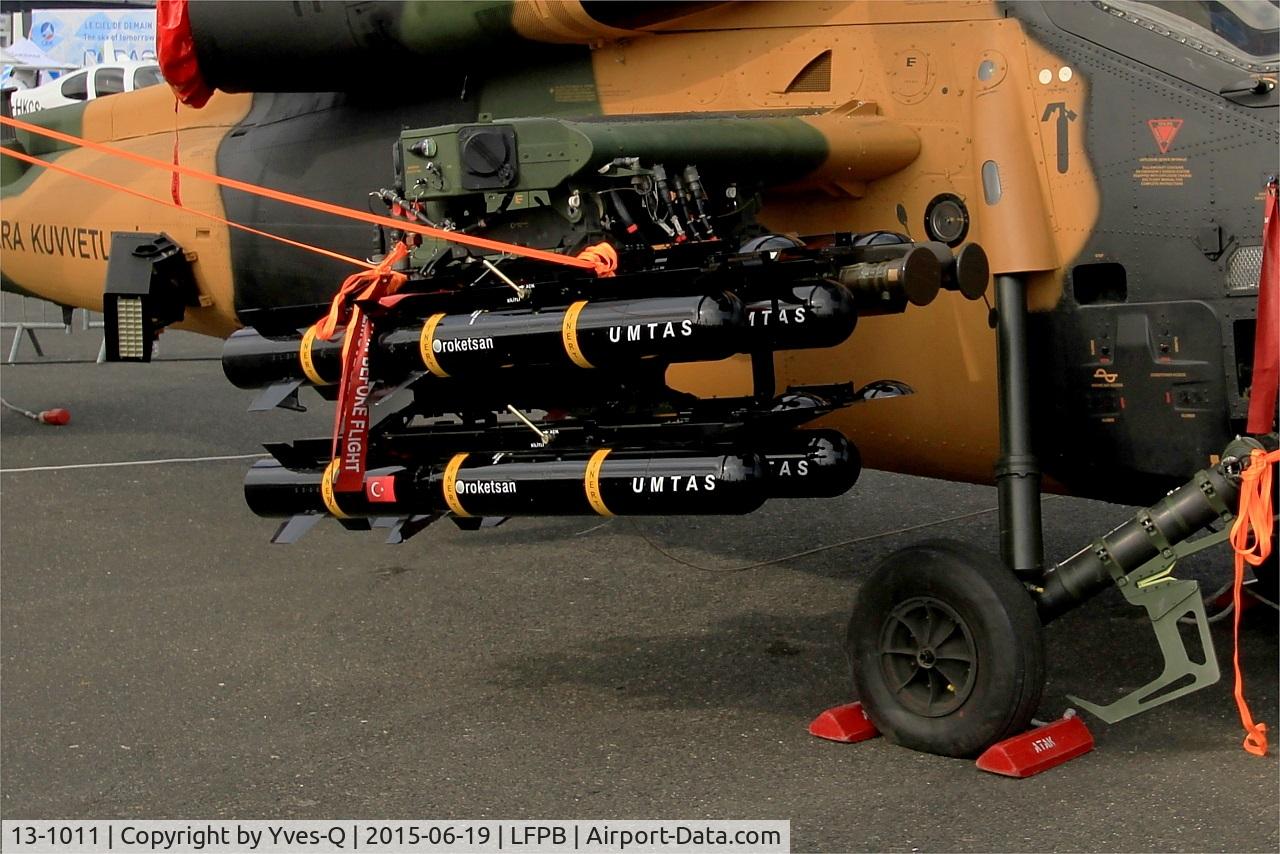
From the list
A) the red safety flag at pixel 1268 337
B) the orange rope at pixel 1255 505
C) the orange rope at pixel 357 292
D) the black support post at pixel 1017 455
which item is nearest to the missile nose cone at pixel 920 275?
the black support post at pixel 1017 455

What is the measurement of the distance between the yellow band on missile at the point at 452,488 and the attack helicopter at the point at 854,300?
0.05ft

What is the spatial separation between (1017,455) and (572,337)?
1.59 meters

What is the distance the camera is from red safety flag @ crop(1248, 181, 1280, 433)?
15.1 ft

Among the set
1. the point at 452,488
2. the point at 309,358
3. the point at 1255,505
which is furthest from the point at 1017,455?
the point at 309,358

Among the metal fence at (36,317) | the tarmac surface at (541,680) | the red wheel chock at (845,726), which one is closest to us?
the tarmac surface at (541,680)

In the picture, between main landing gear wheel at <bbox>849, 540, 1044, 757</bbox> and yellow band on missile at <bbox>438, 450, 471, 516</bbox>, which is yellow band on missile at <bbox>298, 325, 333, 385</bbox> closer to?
yellow band on missile at <bbox>438, 450, 471, 516</bbox>

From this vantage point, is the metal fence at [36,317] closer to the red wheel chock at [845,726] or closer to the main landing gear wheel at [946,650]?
the red wheel chock at [845,726]

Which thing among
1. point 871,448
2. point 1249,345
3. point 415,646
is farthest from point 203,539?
point 1249,345

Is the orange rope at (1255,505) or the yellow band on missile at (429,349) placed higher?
the yellow band on missile at (429,349)

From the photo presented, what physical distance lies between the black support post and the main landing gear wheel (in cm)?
23

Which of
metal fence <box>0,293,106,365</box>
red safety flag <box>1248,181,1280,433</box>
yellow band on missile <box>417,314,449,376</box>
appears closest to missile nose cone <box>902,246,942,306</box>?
red safety flag <box>1248,181,1280,433</box>

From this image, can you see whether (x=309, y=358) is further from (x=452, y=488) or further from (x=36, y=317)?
(x=36, y=317)
